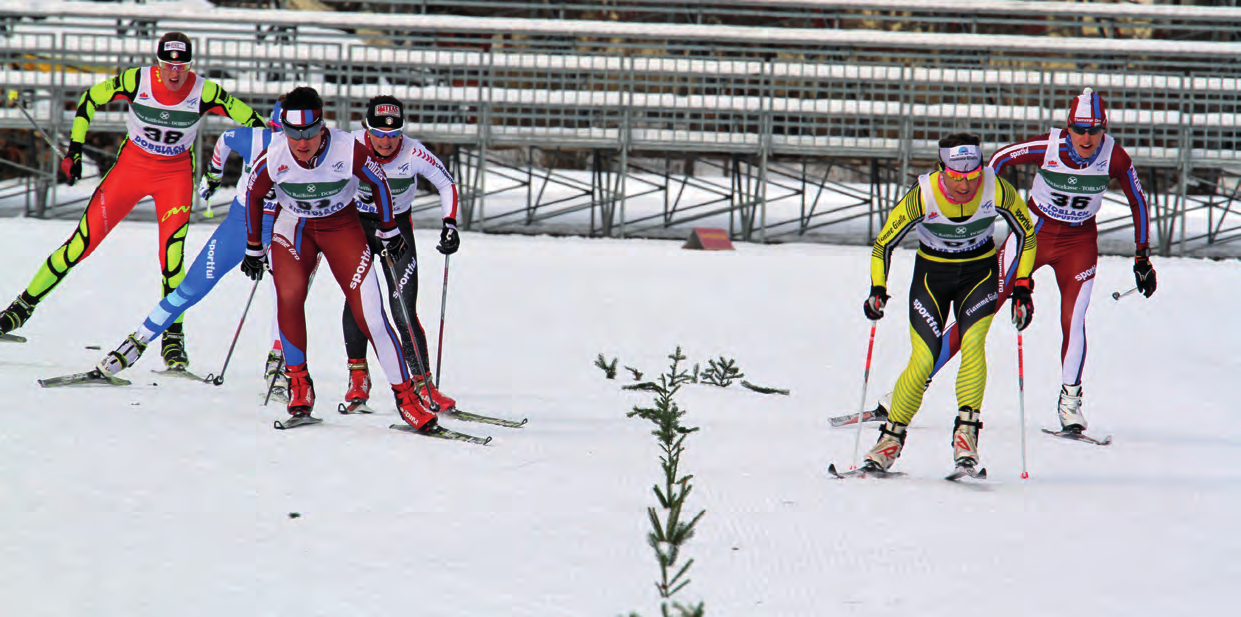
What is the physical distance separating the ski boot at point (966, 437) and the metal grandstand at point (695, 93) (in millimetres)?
9535

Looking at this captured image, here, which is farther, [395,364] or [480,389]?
[480,389]

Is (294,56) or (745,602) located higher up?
(294,56)

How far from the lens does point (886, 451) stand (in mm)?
6160

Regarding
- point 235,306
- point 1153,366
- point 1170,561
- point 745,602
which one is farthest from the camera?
point 235,306

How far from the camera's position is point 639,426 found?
23.6 feet

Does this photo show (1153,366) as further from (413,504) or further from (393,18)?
(393,18)

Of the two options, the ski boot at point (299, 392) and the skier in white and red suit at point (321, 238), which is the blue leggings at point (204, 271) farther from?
the ski boot at point (299, 392)

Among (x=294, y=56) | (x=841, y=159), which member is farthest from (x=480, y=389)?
(x=841, y=159)

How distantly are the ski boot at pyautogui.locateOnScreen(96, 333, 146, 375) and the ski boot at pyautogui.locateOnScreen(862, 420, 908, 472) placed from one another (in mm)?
4064

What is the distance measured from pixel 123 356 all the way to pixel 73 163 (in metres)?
1.44

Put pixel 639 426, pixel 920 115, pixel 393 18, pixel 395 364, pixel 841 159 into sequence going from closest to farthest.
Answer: pixel 395 364, pixel 639 426, pixel 920 115, pixel 393 18, pixel 841 159

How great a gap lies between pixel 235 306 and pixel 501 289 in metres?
2.33

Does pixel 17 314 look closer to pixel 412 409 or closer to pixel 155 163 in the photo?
pixel 155 163

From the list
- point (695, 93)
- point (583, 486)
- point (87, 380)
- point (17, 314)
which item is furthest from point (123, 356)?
point (695, 93)
